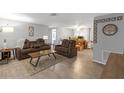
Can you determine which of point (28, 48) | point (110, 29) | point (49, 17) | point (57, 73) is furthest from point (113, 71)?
point (28, 48)

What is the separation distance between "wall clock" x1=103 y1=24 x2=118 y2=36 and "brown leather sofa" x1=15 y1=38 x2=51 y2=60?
334 centimetres

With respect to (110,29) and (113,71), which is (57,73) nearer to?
(113,71)

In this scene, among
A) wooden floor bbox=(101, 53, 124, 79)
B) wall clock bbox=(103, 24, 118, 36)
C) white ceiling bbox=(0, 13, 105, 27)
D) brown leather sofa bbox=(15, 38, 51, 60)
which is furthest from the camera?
brown leather sofa bbox=(15, 38, 51, 60)

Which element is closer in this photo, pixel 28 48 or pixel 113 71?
pixel 113 71

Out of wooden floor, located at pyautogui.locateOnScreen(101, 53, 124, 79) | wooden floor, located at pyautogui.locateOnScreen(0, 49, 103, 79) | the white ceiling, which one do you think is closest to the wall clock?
the white ceiling

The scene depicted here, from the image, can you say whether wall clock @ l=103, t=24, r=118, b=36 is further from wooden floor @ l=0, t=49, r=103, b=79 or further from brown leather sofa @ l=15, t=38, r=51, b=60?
brown leather sofa @ l=15, t=38, r=51, b=60

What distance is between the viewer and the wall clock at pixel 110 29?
3444 mm

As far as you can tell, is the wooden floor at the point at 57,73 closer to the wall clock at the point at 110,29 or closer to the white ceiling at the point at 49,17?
the wall clock at the point at 110,29

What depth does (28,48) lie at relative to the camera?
5.01 m

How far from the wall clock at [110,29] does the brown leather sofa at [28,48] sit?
334 centimetres

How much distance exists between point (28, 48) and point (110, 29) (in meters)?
3.85

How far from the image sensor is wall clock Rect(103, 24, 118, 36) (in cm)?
344

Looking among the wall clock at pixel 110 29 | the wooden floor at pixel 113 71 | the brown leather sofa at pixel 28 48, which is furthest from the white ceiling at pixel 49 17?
the wooden floor at pixel 113 71
